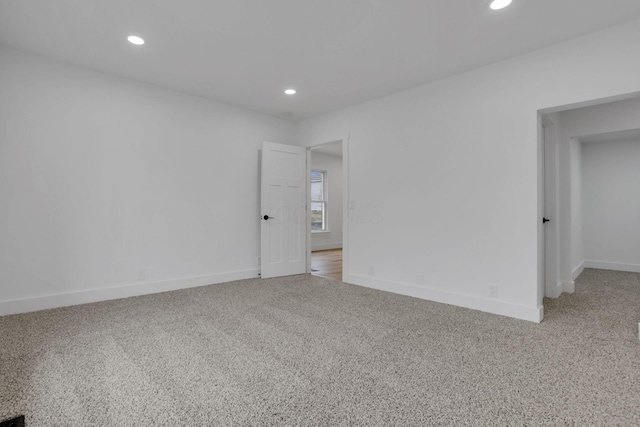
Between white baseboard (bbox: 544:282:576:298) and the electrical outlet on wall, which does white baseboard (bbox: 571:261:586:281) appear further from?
the electrical outlet on wall

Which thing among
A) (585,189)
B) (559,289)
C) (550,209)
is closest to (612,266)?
(585,189)

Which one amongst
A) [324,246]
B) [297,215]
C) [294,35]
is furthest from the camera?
[324,246]

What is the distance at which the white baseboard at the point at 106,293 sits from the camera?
121 inches

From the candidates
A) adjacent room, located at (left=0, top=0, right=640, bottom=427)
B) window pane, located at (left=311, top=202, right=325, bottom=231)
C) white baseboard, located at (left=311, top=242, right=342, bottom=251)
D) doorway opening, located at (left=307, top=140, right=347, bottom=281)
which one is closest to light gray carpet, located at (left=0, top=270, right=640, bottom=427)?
adjacent room, located at (left=0, top=0, right=640, bottom=427)

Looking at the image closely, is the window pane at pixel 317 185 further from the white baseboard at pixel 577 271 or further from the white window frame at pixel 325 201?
the white baseboard at pixel 577 271

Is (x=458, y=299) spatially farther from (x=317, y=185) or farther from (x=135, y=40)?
(x=317, y=185)

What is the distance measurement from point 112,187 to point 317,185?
17.9 ft

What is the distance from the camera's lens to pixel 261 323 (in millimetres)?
2848

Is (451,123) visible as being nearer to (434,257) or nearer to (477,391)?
(434,257)

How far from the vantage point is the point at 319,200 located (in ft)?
27.9

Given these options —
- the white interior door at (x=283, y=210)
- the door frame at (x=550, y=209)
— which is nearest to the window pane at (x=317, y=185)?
the white interior door at (x=283, y=210)

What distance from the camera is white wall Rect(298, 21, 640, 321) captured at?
2.78m

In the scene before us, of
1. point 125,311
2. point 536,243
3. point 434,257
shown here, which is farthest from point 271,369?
point 536,243

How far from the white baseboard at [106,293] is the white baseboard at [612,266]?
6.08m
